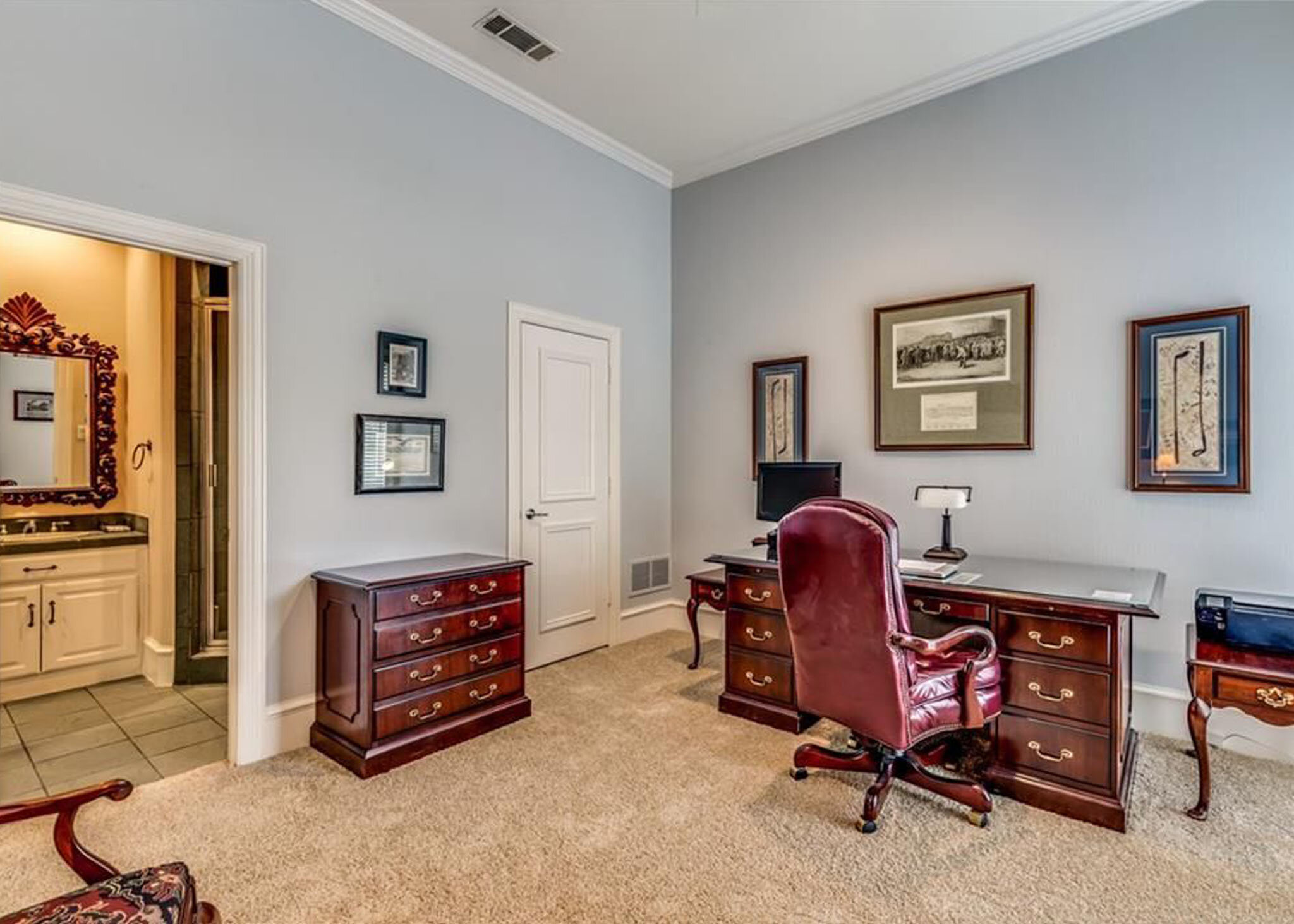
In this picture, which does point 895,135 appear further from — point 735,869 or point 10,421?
point 10,421

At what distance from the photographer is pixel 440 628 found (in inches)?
118

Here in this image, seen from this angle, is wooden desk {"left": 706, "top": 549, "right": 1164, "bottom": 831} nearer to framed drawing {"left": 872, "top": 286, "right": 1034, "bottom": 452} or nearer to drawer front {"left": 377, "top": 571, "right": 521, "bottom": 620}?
framed drawing {"left": 872, "top": 286, "right": 1034, "bottom": 452}

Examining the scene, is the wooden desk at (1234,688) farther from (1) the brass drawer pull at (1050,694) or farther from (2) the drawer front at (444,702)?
(2) the drawer front at (444,702)

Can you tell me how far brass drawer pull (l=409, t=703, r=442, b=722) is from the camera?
113 inches

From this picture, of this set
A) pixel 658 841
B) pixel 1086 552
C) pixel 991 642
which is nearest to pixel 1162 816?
pixel 991 642

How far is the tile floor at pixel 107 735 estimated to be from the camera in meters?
2.72

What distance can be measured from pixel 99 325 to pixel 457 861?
389 centimetres

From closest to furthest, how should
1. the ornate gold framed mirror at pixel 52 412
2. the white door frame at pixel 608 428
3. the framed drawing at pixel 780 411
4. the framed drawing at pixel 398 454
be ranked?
the framed drawing at pixel 398 454 < the ornate gold framed mirror at pixel 52 412 < the white door frame at pixel 608 428 < the framed drawing at pixel 780 411

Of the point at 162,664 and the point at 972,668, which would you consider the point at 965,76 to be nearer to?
the point at 972,668

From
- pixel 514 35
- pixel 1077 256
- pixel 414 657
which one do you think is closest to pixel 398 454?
pixel 414 657

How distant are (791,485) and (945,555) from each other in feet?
2.90

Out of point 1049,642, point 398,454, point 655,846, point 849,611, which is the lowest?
point 655,846

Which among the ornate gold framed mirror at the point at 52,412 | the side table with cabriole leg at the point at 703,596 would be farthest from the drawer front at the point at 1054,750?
the ornate gold framed mirror at the point at 52,412

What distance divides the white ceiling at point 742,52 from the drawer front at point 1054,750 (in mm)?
3190
